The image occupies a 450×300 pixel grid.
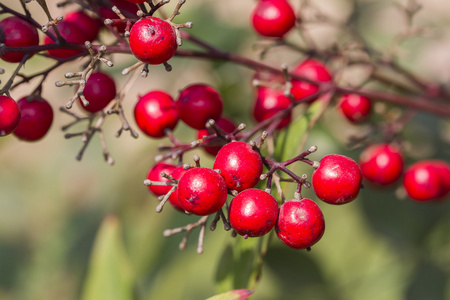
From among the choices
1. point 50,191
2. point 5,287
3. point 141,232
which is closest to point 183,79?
point 141,232

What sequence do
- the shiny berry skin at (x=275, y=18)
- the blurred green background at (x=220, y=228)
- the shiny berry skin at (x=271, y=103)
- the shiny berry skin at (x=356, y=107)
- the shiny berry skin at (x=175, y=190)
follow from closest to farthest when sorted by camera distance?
the shiny berry skin at (x=175, y=190), the shiny berry skin at (x=271, y=103), the shiny berry skin at (x=275, y=18), the shiny berry skin at (x=356, y=107), the blurred green background at (x=220, y=228)

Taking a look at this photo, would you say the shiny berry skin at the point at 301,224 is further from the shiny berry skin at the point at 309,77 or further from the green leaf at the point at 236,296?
the shiny berry skin at the point at 309,77

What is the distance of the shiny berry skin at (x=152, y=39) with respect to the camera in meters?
1.08

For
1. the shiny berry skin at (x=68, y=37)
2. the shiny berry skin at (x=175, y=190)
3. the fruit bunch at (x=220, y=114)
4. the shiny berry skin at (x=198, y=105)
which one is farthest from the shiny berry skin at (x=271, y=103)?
the shiny berry skin at (x=68, y=37)

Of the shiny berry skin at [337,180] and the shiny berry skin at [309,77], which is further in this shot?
the shiny berry skin at [309,77]

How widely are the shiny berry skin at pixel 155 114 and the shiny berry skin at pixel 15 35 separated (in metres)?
0.36

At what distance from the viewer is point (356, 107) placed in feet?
6.53

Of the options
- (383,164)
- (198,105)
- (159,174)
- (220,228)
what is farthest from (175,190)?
(220,228)

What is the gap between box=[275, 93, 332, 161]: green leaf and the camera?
144 centimetres

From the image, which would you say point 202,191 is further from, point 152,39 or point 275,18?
point 275,18

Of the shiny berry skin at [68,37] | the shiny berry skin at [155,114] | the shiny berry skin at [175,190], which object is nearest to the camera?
the shiny berry skin at [175,190]

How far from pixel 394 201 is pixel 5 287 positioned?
224cm

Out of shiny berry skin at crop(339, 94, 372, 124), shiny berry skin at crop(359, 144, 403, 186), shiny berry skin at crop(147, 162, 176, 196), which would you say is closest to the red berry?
shiny berry skin at crop(147, 162, 176, 196)

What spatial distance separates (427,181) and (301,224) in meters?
0.97
